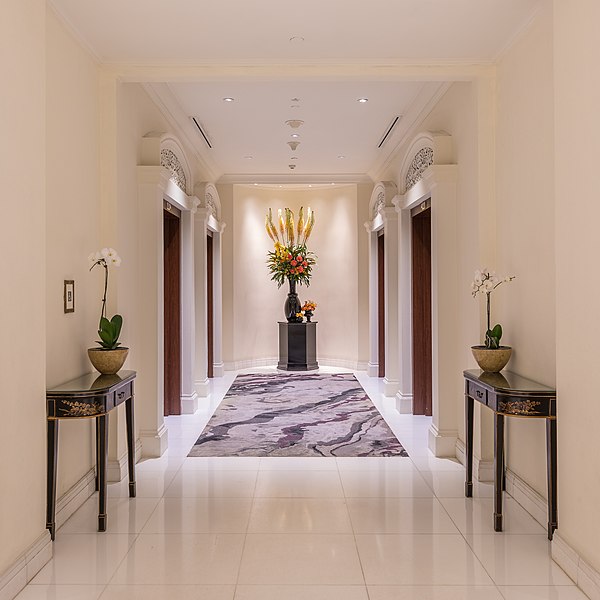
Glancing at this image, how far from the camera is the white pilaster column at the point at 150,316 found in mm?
5445

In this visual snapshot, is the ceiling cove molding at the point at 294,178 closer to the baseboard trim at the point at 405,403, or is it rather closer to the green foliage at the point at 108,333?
the baseboard trim at the point at 405,403

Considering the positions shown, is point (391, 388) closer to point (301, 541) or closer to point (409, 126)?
point (409, 126)

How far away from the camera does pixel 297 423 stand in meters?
6.79

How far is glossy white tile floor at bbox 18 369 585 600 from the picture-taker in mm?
2975

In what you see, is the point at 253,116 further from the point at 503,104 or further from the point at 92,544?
the point at 92,544

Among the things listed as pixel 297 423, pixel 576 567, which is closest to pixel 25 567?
pixel 576 567

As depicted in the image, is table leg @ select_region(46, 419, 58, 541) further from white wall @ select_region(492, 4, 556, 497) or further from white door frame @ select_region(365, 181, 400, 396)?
white door frame @ select_region(365, 181, 400, 396)

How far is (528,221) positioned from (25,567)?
342cm

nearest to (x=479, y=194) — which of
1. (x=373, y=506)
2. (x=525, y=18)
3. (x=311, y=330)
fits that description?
(x=525, y=18)

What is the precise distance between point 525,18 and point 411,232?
3.35m

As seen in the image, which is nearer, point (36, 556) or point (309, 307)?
point (36, 556)

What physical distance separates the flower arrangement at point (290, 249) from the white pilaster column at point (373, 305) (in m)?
1.49

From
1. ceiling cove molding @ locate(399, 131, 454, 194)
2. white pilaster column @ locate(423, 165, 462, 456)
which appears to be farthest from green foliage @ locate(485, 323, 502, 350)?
ceiling cove molding @ locate(399, 131, 454, 194)

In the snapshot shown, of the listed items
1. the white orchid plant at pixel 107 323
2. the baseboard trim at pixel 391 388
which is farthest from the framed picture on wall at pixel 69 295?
the baseboard trim at pixel 391 388
